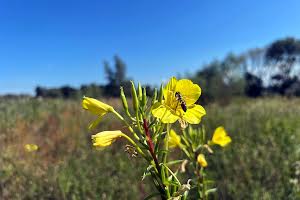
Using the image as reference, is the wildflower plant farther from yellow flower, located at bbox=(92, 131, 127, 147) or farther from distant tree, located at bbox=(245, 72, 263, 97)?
distant tree, located at bbox=(245, 72, 263, 97)

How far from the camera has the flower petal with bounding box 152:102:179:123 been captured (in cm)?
67

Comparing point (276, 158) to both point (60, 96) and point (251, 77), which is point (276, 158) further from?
point (251, 77)

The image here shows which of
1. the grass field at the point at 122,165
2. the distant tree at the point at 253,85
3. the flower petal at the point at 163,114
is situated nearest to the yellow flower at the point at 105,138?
the flower petal at the point at 163,114

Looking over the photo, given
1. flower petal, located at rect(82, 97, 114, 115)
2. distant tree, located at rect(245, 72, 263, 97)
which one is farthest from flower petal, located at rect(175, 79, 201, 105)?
distant tree, located at rect(245, 72, 263, 97)

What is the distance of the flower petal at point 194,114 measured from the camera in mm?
730

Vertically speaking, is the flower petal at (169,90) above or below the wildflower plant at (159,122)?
above

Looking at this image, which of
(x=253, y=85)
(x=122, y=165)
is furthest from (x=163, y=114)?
(x=253, y=85)

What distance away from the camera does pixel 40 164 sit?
3301 millimetres

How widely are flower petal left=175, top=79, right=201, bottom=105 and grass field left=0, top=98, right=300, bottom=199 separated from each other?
152cm

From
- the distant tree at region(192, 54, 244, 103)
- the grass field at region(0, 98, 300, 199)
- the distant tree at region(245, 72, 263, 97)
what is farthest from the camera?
the distant tree at region(245, 72, 263, 97)

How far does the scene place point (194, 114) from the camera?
0.76 meters

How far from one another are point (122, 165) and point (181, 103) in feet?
7.56

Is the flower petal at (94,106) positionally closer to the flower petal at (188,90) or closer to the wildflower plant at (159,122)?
the wildflower plant at (159,122)

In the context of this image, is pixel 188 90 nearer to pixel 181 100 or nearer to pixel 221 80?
pixel 181 100
